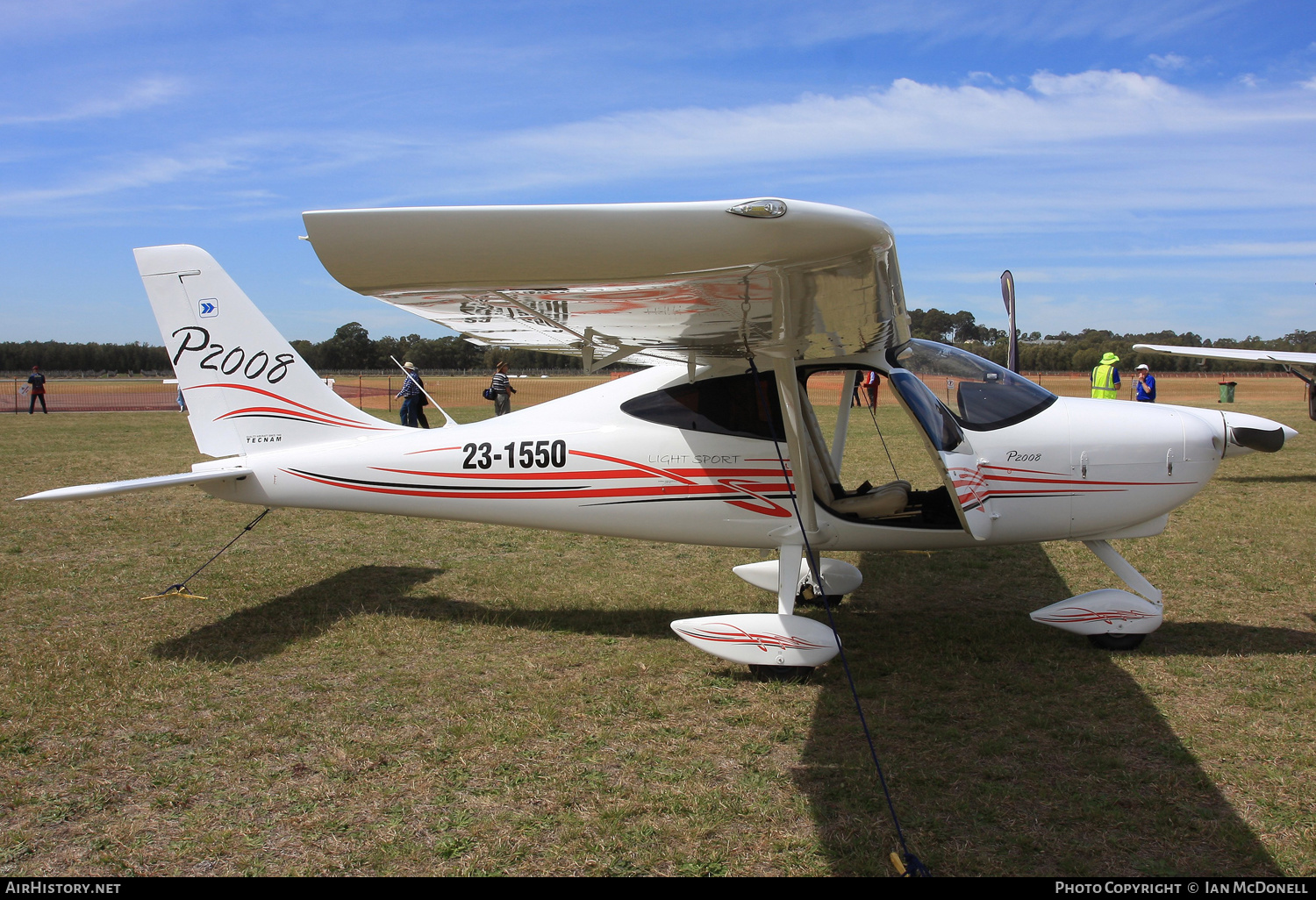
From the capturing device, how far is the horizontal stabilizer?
4.01 m

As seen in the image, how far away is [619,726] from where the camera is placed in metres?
3.88

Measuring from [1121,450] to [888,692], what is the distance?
6.85 ft

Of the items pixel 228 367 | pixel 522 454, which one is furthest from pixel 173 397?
pixel 522 454

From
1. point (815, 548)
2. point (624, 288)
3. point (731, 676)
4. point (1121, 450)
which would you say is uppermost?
point (624, 288)

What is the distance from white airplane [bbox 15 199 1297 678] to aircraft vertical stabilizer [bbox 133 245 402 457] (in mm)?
13

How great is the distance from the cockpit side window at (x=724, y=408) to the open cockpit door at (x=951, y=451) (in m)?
0.77

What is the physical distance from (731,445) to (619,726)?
1910mm

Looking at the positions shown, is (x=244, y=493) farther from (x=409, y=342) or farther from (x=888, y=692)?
(x=409, y=342)

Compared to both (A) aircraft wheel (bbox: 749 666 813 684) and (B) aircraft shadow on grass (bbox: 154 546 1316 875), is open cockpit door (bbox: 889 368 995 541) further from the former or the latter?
(A) aircraft wheel (bbox: 749 666 813 684)

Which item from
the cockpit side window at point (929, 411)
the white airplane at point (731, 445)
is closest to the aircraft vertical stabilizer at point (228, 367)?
the white airplane at point (731, 445)

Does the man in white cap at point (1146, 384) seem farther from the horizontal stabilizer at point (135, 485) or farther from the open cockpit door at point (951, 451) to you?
the horizontal stabilizer at point (135, 485)

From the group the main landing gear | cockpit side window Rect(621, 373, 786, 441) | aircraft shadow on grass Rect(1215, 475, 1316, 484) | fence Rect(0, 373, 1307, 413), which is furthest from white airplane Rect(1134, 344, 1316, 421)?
fence Rect(0, 373, 1307, 413)
